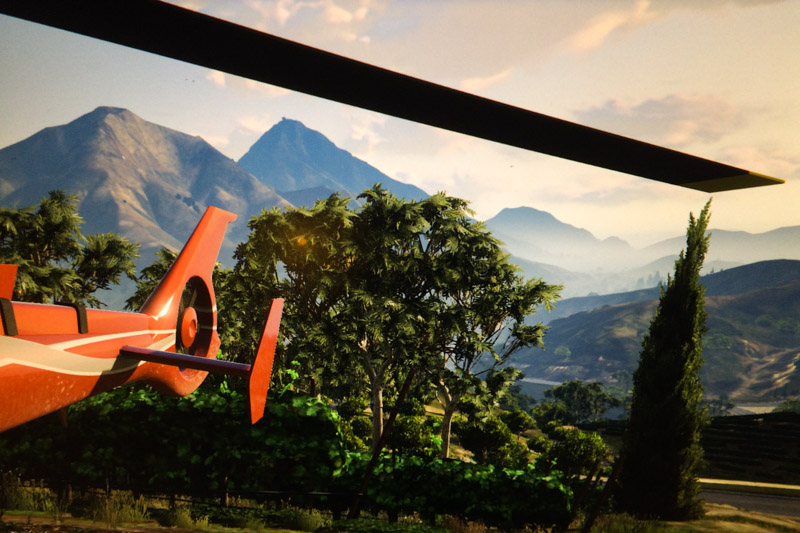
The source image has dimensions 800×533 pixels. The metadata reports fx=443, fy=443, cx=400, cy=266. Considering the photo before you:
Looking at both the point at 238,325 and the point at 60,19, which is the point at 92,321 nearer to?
the point at 60,19

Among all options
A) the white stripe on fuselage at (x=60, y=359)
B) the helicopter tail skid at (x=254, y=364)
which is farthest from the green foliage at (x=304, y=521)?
the helicopter tail skid at (x=254, y=364)

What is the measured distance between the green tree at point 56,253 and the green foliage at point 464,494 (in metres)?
14.5

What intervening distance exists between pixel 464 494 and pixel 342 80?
9.56 meters

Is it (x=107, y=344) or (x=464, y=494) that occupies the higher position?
(x=107, y=344)

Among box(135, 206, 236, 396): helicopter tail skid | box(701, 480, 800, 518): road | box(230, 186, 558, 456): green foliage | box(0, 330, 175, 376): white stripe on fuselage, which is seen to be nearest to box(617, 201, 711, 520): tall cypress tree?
box(230, 186, 558, 456): green foliage

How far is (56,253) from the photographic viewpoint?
24.8 meters

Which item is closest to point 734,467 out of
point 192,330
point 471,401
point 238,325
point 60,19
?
point 471,401

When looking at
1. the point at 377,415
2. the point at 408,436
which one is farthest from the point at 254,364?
the point at 408,436

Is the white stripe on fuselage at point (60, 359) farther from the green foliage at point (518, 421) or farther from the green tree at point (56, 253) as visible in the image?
the green foliage at point (518, 421)

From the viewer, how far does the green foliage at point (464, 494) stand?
959cm

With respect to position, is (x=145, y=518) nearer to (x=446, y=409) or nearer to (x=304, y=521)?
(x=304, y=521)

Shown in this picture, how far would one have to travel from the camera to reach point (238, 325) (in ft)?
91.6

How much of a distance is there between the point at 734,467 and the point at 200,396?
128 ft

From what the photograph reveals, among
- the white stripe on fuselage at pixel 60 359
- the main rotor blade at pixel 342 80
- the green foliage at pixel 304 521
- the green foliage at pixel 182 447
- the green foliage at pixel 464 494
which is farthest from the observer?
the green foliage at pixel 464 494
